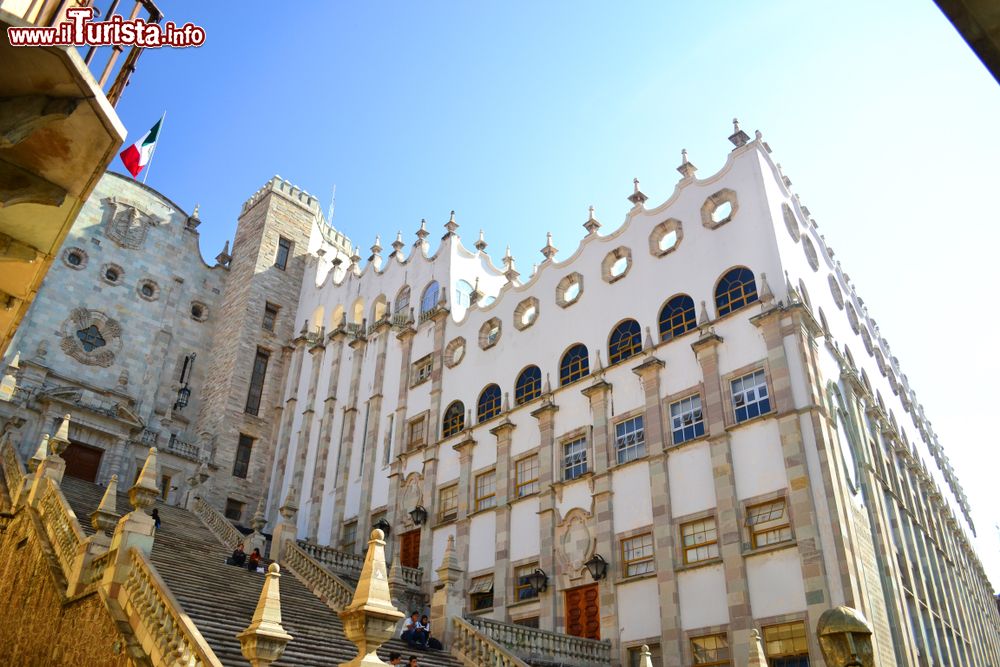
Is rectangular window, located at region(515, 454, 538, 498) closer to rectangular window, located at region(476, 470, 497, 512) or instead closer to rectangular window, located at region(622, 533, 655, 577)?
rectangular window, located at region(476, 470, 497, 512)

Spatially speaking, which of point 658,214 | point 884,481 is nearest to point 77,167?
point 658,214

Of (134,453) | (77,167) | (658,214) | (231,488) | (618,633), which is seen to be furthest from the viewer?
(231,488)

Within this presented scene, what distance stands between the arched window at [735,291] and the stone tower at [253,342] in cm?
2295

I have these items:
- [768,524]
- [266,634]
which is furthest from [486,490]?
[266,634]

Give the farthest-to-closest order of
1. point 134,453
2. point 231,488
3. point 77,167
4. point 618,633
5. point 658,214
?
1. point 231,488
2. point 134,453
3. point 658,214
4. point 618,633
5. point 77,167

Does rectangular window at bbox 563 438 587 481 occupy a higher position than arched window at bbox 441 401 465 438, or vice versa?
arched window at bbox 441 401 465 438

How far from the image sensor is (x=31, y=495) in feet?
65.9

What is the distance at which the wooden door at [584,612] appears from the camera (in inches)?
813

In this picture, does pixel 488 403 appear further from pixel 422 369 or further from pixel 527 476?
pixel 422 369

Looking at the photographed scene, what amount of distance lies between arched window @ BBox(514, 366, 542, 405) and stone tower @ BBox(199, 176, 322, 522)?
15173 mm

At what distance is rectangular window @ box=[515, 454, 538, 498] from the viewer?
24266mm

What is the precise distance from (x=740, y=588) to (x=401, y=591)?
9.32 meters

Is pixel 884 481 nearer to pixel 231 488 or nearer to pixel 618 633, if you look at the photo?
pixel 618 633

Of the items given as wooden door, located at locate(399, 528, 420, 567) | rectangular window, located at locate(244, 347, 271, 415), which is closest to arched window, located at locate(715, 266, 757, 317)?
wooden door, located at locate(399, 528, 420, 567)
